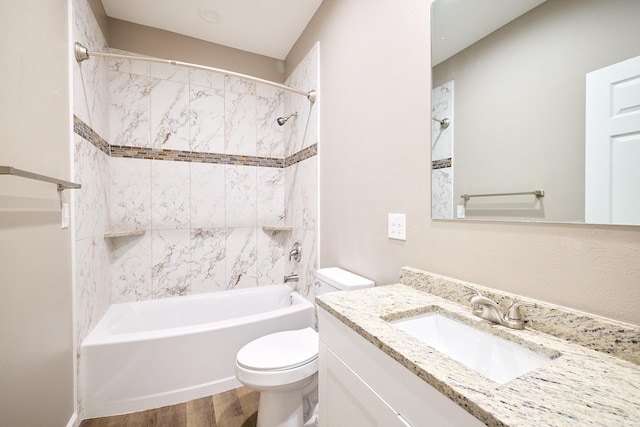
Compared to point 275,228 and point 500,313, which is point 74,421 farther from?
point 500,313

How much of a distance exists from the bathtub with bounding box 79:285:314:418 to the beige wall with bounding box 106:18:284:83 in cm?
219

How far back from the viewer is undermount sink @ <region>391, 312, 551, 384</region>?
0.68m

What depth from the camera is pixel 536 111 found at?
780 mm

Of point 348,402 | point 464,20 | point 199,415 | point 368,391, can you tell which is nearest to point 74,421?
point 199,415

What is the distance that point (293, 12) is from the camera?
2.03 meters

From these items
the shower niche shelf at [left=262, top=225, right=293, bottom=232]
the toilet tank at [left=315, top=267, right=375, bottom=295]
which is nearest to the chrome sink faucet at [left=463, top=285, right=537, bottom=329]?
the toilet tank at [left=315, top=267, right=375, bottom=295]

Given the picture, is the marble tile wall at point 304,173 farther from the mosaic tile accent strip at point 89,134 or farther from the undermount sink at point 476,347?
the mosaic tile accent strip at point 89,134

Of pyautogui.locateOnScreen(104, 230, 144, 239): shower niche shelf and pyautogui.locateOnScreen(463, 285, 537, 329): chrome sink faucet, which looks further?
pyautogui.locateOnScreen(104, 230, 144, 239): shower niche shelf

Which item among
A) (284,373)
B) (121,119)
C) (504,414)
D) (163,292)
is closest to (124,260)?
(163,292)

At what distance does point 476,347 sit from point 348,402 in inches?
16.9

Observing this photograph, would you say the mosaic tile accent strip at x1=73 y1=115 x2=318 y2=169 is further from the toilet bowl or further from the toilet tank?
the toilet bowl

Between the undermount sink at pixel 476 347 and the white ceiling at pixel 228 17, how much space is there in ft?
7.30

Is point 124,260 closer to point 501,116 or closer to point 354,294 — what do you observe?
point 354,294

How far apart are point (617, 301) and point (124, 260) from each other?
9.24 feet
